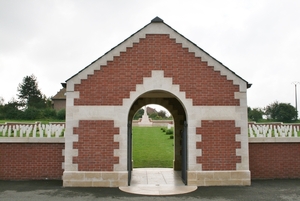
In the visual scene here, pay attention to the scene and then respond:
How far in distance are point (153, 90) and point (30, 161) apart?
202 inches

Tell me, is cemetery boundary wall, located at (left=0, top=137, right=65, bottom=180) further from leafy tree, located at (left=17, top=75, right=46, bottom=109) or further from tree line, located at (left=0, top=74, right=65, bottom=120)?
leafy tree, located at (left=17, top=75, right=46, bottom=109)

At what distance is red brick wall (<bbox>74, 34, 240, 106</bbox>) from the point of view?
10.0 metres

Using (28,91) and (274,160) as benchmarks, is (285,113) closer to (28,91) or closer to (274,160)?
(274,160)

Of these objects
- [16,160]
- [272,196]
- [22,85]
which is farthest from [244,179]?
[22,85]

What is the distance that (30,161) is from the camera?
10719 mm

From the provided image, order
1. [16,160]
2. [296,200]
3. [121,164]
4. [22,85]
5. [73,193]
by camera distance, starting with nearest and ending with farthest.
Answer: [296,200] < [73,193] < [121,164] < [16,160] < [22,85]

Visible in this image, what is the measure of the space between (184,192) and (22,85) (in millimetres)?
66938

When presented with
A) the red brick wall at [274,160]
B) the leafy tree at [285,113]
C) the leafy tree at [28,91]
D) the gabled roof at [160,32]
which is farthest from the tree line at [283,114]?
the leafy tree at [28,91]

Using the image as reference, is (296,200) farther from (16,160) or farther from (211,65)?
(16,160)

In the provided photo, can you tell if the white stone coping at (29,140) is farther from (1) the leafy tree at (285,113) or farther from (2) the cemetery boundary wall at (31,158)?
(1) the leafy tree at (285,113)

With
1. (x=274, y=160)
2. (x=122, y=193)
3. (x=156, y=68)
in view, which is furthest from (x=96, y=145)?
(x=274, y=160)

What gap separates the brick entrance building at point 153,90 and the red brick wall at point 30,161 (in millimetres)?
1236

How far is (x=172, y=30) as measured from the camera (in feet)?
33.8

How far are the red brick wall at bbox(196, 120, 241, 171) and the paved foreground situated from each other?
0.79 meters
